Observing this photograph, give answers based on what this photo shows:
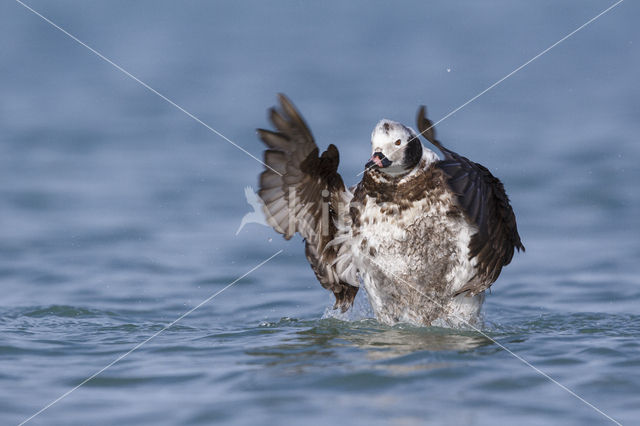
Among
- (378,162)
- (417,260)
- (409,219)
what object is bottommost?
(417,260)

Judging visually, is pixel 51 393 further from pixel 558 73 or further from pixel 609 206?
pixel 558 73

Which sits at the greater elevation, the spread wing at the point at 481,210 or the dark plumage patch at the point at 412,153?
the dark plumage patch at the point at 412,153

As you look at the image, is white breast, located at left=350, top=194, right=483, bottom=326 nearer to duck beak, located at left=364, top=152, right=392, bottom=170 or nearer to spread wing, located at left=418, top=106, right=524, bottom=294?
spread wing, located at left=418, top=106, right=524, bottom=294

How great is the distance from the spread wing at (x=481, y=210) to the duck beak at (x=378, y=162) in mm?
307

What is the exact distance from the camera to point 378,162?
6008 millimetres

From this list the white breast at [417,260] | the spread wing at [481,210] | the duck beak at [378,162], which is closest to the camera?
the duck beak at [378,162]

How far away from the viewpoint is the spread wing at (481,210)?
614 cm

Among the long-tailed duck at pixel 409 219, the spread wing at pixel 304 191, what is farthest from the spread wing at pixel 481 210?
the spread wing at pixel 304 191

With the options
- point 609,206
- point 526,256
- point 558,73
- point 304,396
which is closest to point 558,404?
point 304,396

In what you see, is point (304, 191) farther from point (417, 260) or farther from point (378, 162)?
point (417, 260)

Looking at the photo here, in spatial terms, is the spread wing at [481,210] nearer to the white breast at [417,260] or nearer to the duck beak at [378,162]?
the white breast at [417,260]

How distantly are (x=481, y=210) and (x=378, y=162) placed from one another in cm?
72

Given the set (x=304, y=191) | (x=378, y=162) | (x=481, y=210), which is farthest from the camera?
(x=304, y=191)

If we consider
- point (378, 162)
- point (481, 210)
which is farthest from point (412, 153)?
point (481, 210)
